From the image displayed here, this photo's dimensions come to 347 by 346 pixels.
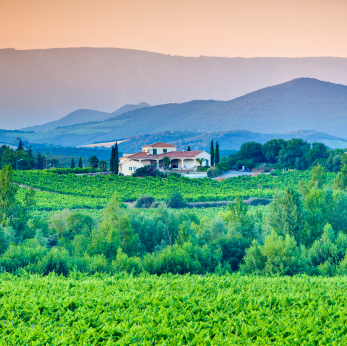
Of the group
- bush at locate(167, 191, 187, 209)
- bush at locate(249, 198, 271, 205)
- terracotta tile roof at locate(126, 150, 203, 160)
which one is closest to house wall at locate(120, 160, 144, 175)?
terracotta tile roof at locate(126, 150, 203, 160)

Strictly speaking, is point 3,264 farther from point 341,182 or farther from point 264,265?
point 341,182

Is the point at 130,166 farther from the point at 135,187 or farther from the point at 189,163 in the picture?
the point at 189,163

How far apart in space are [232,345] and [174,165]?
64.7 m

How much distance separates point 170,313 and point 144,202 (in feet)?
136

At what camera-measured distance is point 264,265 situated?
19250 mm

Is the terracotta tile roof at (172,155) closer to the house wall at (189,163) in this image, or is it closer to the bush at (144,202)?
the house wall at (189,163)

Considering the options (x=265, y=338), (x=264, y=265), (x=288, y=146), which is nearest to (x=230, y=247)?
(x=264, y=265)

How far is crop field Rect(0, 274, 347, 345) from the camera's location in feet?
30.3

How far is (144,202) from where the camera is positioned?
5184 centimetres

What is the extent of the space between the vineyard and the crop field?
3949cm

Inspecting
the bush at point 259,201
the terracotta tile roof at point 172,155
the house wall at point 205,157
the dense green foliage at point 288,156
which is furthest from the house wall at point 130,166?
the bush at point 259,201

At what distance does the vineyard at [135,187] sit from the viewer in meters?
55.4

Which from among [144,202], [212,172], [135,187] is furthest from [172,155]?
[144,202]

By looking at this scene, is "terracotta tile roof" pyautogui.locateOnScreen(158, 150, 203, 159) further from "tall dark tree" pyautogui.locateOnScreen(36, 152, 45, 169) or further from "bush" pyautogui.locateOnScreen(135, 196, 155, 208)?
"tall dark tree" pyautogui.locateOnScreen(36, 152, 45, 169)
